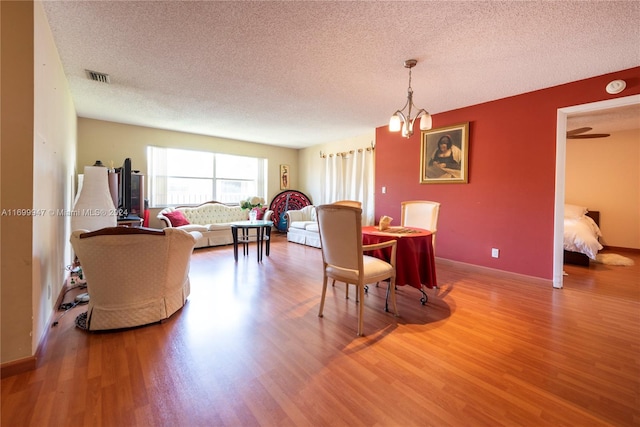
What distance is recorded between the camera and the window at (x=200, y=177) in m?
5.58

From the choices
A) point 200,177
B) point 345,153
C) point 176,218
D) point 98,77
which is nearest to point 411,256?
point 98,77

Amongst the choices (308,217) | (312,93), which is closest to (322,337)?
(312,93)

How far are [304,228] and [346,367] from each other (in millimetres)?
4210

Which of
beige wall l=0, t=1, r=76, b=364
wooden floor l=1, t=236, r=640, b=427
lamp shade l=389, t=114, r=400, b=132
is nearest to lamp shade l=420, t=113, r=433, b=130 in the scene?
lamp shade l=389, t=114, r=400, b=132

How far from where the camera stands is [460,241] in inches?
161

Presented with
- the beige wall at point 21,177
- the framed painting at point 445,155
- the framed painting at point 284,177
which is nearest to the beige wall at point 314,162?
the framed painting at point 284,177

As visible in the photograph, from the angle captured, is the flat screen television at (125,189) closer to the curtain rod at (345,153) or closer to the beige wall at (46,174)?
the beige wall at (46,174)

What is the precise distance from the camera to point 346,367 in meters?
1.68

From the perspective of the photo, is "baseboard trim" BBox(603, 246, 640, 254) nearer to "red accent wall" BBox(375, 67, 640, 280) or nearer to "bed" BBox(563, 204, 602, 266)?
"bed" BBox(563, 204, 602, 266)

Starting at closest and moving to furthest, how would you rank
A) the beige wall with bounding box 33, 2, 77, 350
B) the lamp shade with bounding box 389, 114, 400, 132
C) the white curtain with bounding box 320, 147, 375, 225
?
the beige wall with bounding box 33, 2, 77, 350 < the lamp shade with bounding box 389, 114, 400, 132 < the white curtain with bounding box 320, 147, 375, 225

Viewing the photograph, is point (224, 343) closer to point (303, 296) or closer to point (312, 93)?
point (303, 296)

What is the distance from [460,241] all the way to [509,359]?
101 inches

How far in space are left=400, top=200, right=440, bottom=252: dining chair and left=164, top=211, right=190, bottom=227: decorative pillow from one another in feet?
13.8

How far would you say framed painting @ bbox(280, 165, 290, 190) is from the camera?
7.51 metres
